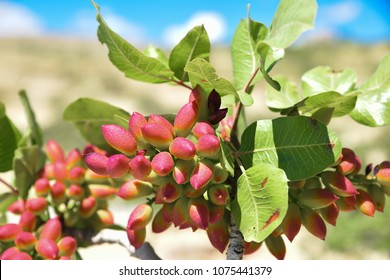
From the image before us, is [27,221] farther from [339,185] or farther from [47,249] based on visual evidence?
[339,185]

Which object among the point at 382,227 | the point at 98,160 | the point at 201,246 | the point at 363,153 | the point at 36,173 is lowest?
the point at 363,153

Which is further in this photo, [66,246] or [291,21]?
[66,246]

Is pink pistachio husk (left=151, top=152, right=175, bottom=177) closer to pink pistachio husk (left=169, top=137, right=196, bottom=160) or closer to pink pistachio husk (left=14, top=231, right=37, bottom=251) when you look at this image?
pink pistachio husk (left=169, top=137, right=196, bottom=160)

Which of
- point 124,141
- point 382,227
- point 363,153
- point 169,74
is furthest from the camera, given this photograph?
point 363,153

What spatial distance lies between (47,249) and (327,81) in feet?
1.74

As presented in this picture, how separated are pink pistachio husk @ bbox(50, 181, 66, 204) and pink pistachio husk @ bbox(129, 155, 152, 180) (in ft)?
0.99

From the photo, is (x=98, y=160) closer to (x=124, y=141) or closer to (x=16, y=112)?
(x=124, y=141)

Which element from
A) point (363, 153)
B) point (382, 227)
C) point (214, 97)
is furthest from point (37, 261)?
point (363, 153)

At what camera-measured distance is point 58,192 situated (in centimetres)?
87

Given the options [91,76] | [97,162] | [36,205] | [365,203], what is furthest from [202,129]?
[91,76]

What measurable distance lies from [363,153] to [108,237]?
20.3 ft

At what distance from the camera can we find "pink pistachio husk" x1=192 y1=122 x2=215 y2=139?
62 cm

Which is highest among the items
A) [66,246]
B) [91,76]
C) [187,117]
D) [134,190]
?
[187,117]

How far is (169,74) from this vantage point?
29.0 inches
